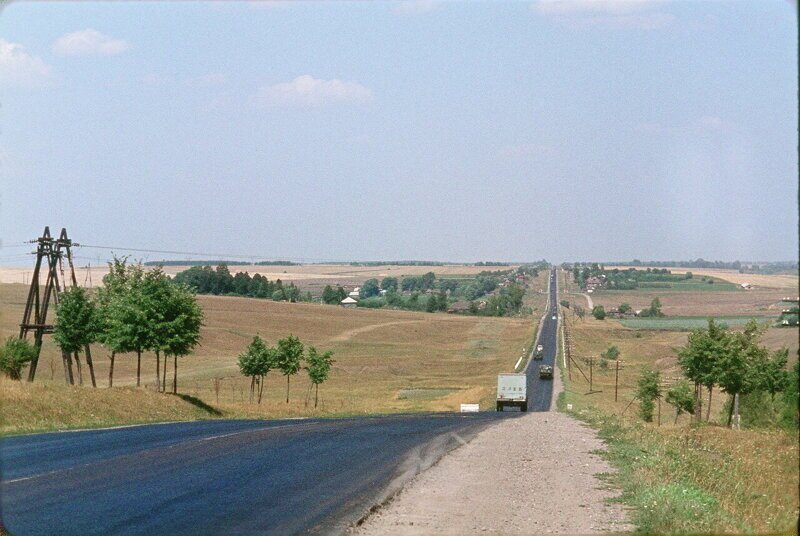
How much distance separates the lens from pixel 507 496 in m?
13.2

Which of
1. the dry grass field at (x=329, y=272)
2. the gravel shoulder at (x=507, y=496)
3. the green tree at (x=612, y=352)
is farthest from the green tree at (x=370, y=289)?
the gravel shoulder at (x=507, y=496)

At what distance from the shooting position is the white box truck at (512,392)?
2216 inches

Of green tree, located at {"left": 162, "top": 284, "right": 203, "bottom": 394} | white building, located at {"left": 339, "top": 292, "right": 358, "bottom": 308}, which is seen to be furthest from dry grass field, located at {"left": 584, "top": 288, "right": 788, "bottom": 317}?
white building, located at {"left": 339, "top": 292, "right": 358, "bottom": 308}

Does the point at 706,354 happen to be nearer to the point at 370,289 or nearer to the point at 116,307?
the point at 116,307

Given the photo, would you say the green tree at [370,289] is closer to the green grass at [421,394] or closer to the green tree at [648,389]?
the green grass at [421,394]

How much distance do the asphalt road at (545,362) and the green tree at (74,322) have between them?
29162 millimetres

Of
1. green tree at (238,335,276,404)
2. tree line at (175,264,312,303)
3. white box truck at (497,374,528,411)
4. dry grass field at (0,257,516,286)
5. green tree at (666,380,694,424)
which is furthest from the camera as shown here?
dry grass field at (0,257,516,286)

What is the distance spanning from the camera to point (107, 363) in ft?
233

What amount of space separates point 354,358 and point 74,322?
56741 mm

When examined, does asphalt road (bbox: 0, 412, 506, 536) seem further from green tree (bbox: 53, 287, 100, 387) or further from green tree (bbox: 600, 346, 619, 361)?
green tree (bbox: 600, 346, 619, 361)

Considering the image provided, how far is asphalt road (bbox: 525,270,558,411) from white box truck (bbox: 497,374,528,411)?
1.40 metres

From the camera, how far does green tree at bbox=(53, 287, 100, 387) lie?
126 ft

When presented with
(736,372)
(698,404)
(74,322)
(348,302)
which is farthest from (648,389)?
(348,302)

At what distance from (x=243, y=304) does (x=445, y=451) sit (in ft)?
256
